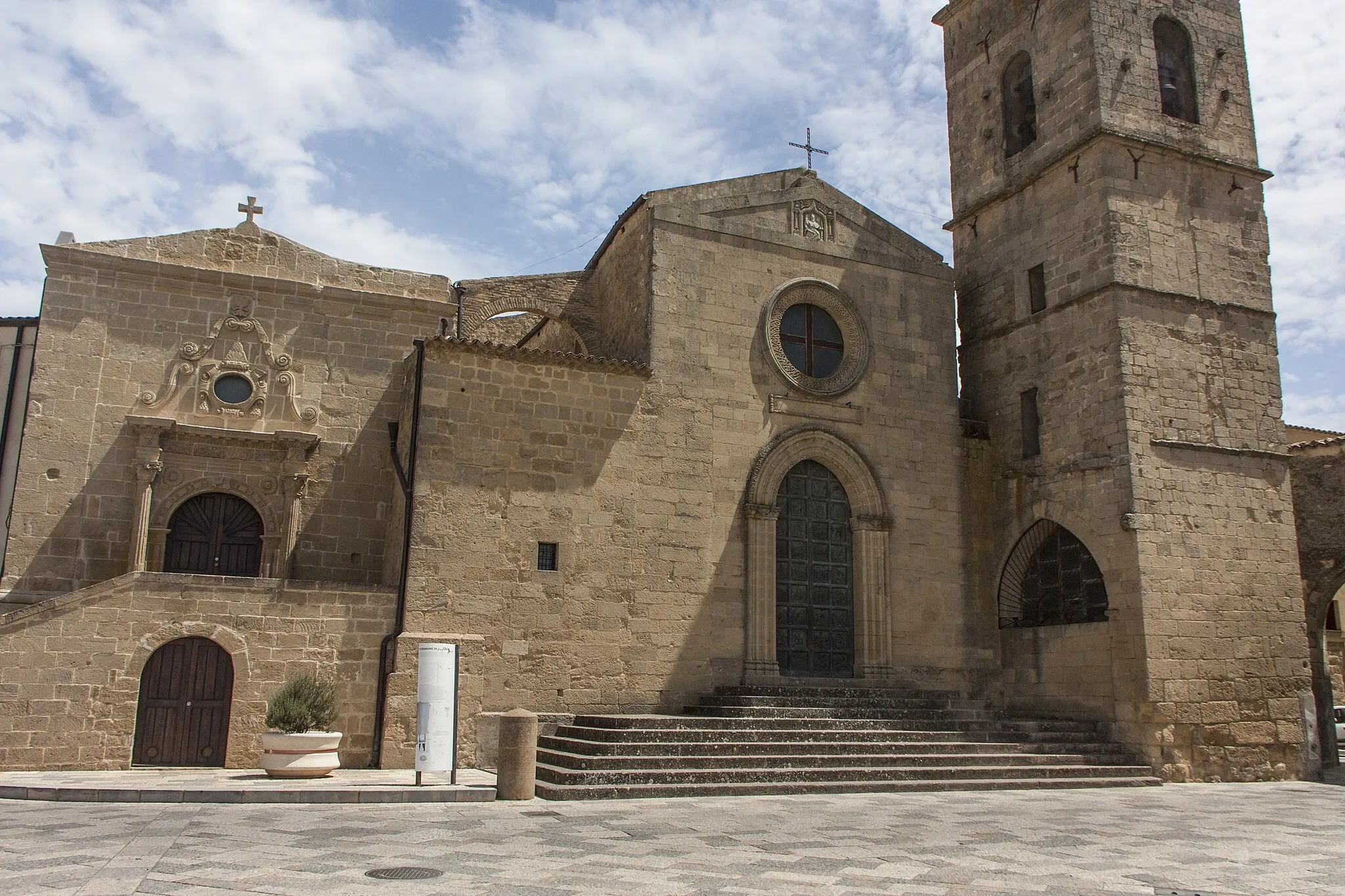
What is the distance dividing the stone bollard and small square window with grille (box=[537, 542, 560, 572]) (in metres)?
3.62

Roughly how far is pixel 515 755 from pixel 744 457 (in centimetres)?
656

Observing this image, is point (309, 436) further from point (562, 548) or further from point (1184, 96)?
point (1184, 96)

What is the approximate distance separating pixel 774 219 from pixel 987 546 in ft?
21.1

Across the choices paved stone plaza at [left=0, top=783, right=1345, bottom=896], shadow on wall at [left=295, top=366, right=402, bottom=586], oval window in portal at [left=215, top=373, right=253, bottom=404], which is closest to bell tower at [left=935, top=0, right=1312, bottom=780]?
paved stone plaza at [left=0, top=783, right=1345, bottom=896]

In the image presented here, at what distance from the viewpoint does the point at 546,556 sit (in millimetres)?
14594

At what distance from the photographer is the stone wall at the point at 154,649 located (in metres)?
12.0

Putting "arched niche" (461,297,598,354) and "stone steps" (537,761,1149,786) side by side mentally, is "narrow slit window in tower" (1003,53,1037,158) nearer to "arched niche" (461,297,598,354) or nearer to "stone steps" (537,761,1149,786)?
"arched niche" (461,297,598,354)

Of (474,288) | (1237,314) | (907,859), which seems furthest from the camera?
(474,288)

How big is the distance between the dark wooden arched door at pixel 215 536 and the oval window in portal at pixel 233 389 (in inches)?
55.6

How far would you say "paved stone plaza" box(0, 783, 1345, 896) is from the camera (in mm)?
6539

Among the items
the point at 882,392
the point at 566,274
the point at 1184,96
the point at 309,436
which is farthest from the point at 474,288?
the point at 1184,96

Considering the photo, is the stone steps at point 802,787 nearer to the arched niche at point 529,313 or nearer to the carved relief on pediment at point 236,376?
the carved relief on pediment at point 236,376

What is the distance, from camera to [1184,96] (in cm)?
1788

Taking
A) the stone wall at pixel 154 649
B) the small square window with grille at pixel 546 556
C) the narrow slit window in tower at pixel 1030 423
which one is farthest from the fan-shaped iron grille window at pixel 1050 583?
the stone wall at pixel 154 649
